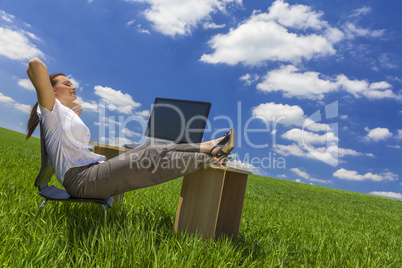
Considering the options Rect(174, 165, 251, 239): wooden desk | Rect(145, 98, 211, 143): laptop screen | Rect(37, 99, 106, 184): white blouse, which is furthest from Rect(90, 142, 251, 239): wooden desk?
Rect(145, 98, 211, 143): laptop screen

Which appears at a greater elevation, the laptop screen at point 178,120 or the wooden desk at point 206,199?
the laptop screen at point 178,120

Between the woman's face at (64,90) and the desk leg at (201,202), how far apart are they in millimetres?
1546

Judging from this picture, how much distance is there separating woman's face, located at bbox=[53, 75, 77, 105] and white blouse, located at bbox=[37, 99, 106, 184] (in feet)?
0.79

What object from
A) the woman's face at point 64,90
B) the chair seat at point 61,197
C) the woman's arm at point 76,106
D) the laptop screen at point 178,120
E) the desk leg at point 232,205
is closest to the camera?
the chair seat at point 61,197

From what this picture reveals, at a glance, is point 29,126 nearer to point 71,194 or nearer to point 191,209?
point 71,194

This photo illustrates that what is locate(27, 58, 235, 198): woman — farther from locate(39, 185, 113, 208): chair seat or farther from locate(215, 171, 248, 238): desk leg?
locate(215, 171, 248, 238): desk leg

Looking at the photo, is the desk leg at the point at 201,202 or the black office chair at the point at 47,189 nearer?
the black office chair at the point at 47,189

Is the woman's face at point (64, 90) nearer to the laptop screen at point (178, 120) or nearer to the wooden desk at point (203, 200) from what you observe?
the wooden desk at point (203, 200)

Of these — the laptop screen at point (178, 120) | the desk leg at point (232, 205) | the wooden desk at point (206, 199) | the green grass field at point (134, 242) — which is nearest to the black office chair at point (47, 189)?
the green grass field at point (134, 242)

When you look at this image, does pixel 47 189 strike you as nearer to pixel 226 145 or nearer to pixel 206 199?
pixel 206 199

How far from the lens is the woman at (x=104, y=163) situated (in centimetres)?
261

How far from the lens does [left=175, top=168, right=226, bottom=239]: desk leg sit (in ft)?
9.82

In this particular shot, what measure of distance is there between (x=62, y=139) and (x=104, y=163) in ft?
1.53

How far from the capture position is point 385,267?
11.7 feet
